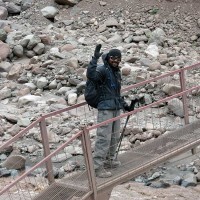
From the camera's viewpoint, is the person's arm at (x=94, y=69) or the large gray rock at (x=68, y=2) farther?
the large gray rock at (x=68, y=2)

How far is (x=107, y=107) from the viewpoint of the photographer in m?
6.06

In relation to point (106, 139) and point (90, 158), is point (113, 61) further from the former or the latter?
point (90, 158)

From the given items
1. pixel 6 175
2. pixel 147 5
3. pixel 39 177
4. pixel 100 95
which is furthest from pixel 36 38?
pixel 100 95

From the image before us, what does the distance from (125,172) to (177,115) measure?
20.6 ft

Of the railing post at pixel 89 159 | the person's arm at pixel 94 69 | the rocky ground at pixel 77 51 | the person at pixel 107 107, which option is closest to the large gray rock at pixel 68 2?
the rocky ground at pixel 77 51

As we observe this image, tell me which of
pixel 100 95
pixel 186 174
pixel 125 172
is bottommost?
pixel 186 174

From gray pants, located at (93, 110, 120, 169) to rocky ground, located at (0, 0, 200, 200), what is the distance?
9.16 ft

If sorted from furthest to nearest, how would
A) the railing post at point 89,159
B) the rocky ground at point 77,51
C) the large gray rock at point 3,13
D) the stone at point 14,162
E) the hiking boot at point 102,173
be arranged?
the large gray rock at point 3,13
the rocky ground at point 77,51
the stone at point 14,162
the hiking boot at point 102,173
the railing post at point 89,159

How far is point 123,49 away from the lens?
15.7m

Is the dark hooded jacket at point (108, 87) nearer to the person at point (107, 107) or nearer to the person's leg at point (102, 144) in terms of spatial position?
the person at point (107, 107)

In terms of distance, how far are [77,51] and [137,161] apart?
32.3ft

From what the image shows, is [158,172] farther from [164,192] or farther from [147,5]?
[147,5]

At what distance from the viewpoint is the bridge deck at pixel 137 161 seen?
5688mm

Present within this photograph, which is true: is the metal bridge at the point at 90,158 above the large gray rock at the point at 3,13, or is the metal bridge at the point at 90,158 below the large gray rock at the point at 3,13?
below
